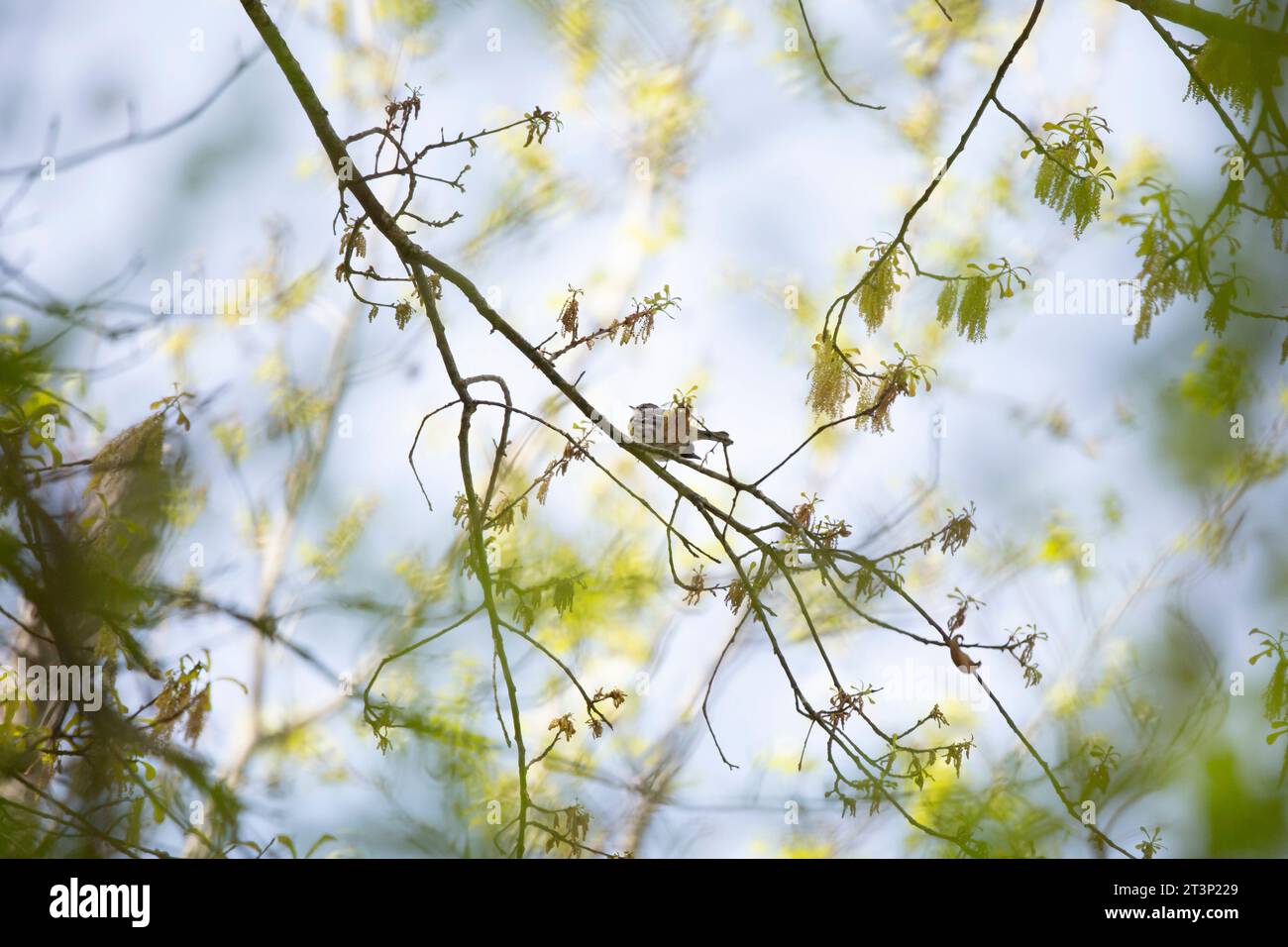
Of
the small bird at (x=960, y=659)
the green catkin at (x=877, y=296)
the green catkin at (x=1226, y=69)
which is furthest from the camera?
the green catkin at (x=1226, y=69)

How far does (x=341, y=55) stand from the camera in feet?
8.82

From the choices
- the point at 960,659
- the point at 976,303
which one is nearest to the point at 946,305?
the point at 976,303

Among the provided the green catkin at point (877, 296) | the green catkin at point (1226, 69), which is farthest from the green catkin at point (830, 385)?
the green catkin at point (1226, 69)

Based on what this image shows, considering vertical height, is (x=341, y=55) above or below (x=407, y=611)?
above

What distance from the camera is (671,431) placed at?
1.65 metres

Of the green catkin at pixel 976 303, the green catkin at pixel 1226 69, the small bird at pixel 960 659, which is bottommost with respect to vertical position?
the small bird at pixel 960 659

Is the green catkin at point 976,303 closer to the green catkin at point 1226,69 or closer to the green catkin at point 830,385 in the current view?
the green catkin at point 830,385

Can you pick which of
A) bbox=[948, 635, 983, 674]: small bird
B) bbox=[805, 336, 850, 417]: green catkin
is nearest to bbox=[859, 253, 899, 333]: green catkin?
bbox=[805, 336, 850, 417]: green catkin

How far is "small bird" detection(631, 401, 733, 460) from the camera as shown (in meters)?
1.64

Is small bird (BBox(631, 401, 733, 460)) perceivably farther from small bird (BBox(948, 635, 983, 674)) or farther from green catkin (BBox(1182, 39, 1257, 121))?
green catkin (BBox(1182, 39, 1257, 121))

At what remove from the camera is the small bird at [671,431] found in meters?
1.64
